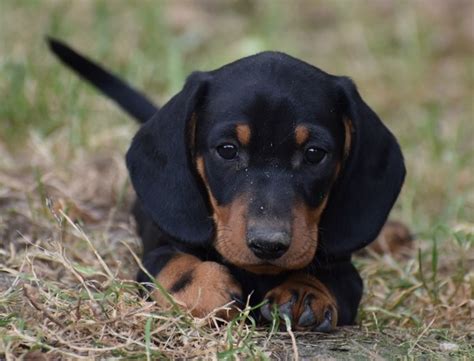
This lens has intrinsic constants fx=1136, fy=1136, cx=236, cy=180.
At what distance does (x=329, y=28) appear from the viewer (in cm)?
1100

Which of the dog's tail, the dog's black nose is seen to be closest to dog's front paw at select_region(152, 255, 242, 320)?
the dog's black nose

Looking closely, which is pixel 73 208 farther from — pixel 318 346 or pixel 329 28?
pixel 329 28

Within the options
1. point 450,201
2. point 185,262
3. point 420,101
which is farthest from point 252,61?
point 420,101

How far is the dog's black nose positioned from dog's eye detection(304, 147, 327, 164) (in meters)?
0.44

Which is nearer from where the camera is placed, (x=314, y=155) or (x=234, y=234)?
(x=234, y=234)

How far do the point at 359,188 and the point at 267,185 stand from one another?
542mm

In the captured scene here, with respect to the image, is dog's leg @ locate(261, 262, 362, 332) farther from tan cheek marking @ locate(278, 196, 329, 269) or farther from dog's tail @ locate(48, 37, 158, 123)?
dog's tail @ locate(48, 37, 158, 123)

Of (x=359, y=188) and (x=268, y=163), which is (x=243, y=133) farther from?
(x=359, y=188)

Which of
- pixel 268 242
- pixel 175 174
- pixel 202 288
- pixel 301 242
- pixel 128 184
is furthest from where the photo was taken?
pixel 128 184

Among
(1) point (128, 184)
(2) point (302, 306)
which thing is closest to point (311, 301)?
(2) point (302, 306)

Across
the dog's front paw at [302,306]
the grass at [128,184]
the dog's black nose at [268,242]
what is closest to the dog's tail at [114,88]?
the grass at [128,184]

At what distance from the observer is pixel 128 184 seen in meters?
6.41

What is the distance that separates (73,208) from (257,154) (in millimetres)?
2011

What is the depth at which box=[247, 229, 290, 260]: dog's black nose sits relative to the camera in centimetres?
392
